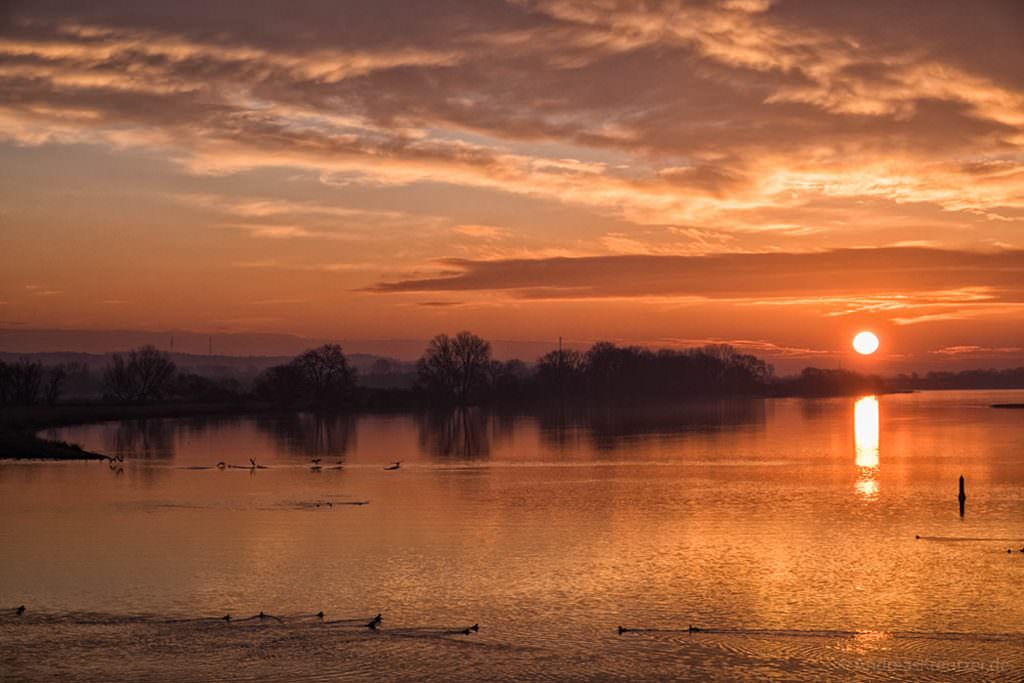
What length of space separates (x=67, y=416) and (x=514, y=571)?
334ft

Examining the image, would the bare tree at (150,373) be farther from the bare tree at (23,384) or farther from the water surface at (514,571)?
the water surface at (514,571)

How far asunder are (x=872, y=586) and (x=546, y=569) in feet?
28.6

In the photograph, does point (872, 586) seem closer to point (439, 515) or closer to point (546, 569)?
point (546, 569)

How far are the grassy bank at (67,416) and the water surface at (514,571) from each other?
622 cm

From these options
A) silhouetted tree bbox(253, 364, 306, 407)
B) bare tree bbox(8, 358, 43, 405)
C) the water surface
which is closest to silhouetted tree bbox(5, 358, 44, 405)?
bare tree bbox(8, 358, 43, 405)

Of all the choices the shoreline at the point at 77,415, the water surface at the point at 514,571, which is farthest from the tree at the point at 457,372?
the water surface at the point at 514,571

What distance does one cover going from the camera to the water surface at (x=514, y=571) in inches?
842

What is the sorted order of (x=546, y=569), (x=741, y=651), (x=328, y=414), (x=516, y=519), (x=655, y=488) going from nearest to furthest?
(x=741, y=651), (x=546, y=569), (x=516, y=519), (x=655, y=488), (x=328, y=414)

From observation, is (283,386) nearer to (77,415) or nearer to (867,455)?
(77,415)

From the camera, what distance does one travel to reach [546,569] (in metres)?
30.4

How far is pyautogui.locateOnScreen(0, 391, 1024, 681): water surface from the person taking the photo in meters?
21.4

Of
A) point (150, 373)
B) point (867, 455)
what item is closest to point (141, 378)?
point (150, 373)

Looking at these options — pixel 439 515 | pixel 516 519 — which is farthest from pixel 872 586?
pixel 439 515

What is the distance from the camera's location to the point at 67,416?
119250mm
